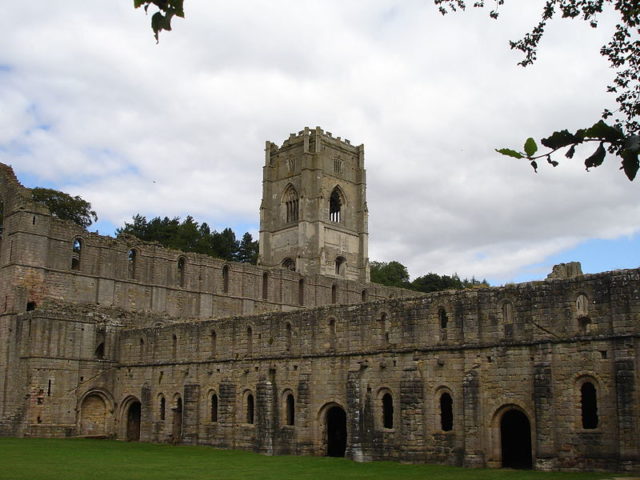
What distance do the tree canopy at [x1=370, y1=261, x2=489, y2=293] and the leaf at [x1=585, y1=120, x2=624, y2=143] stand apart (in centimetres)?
7881

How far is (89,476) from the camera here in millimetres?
22094

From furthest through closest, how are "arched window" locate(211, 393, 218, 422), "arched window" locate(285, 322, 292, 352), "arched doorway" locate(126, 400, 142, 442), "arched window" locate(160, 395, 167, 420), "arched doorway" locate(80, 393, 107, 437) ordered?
"arched doorway" locate(126, 400, 142, 442)
"arched doorway" locate(80, 393, 107, 437)
"arched window" locate(160, 395, 167, 420)
"arched window" locate(211, 393, 218, 422)
"arched window" locate(285, 322, 292, 352)

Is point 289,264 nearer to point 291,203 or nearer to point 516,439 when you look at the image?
point 291,203

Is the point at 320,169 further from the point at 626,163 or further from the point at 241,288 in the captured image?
the point at 626,163

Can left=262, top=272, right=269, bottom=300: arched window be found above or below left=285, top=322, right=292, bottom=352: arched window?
above

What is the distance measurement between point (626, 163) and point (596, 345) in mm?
20526

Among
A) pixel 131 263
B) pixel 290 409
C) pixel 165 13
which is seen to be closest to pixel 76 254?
pixel 131 263

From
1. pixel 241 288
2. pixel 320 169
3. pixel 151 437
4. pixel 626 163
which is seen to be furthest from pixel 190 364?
pixel 320 169

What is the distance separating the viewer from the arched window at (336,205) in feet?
268

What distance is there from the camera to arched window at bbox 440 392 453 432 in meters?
27.6

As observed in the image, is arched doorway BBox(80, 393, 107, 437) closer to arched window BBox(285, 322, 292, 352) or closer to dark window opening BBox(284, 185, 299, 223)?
arched window BBox(285, 322, 292, 352)

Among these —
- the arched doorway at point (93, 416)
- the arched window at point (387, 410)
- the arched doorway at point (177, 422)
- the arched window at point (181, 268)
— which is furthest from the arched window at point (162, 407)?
the arched window at point (181, 268)

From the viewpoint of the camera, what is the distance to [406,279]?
95.6 metres

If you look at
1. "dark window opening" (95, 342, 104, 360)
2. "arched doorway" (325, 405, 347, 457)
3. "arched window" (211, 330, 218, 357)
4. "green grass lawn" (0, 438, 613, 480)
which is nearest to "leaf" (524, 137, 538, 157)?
"green grass lawn" (0, 438, 613, 480)
